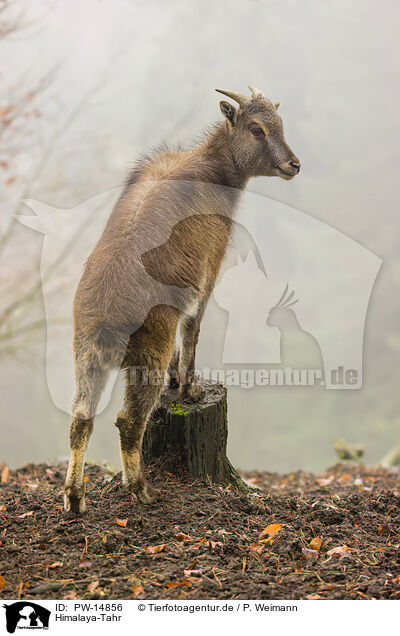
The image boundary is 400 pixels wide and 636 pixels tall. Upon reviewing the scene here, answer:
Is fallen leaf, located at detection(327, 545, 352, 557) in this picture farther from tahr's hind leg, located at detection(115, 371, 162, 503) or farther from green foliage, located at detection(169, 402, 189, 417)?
green foliage, located at detection(169, 402, 189, 417)

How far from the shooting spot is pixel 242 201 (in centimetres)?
570

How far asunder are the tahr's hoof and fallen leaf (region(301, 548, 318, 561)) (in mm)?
1592

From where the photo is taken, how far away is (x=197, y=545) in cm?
409

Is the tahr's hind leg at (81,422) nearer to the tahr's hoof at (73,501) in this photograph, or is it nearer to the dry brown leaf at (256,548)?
the tahr's hoof at (73,501)

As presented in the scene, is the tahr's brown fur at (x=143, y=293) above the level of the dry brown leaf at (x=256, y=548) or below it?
above

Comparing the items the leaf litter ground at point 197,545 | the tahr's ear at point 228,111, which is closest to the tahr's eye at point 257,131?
the tahr's ear at point 228,111

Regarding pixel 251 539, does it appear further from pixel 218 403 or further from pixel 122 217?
pixel 122 217

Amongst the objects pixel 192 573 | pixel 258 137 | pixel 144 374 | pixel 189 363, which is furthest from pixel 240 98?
pixel 192 573

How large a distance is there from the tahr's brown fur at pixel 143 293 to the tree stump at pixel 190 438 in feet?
0.64

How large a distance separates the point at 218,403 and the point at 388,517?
1.64 m

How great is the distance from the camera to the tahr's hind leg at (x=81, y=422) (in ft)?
14.3
